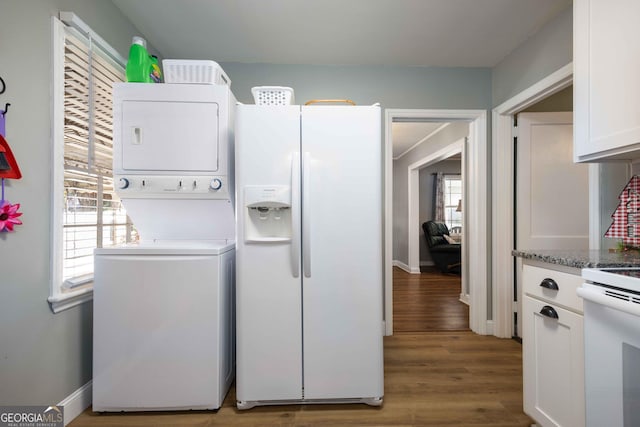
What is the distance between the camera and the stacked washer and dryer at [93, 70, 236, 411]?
168 cm

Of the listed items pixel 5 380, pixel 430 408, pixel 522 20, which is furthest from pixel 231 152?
pixel 522 20

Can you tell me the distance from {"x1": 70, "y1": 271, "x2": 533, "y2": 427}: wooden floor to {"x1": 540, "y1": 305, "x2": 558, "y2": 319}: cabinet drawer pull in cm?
67

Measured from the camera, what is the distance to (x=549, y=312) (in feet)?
4.64

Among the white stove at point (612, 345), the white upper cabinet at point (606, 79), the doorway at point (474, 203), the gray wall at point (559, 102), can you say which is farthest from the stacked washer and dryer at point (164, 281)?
the gray wall at point (559, 102)

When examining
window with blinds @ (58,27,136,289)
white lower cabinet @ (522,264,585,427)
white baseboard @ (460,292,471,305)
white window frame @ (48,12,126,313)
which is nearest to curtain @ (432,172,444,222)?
white baseboard @ (460,292,471,305)

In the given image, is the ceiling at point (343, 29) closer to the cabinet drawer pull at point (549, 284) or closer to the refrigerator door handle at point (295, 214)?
the refrigerator door handle at point (295, 214)

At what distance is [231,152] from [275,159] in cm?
39

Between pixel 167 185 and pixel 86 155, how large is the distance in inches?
19.2

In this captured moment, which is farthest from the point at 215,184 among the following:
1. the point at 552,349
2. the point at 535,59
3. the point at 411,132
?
the point at 411,132

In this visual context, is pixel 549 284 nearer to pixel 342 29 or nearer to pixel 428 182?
pixel 342 29

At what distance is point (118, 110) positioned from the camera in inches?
70.9

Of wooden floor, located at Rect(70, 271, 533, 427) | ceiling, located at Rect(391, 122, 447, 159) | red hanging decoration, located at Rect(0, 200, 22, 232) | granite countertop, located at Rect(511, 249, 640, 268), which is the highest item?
ceiling, located at Rect(391, 122, 447, 159)

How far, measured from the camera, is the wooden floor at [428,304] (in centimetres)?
316

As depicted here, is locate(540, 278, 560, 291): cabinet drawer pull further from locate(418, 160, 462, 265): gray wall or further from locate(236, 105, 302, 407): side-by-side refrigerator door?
locate(418, 160, 462, 265): gray wall
